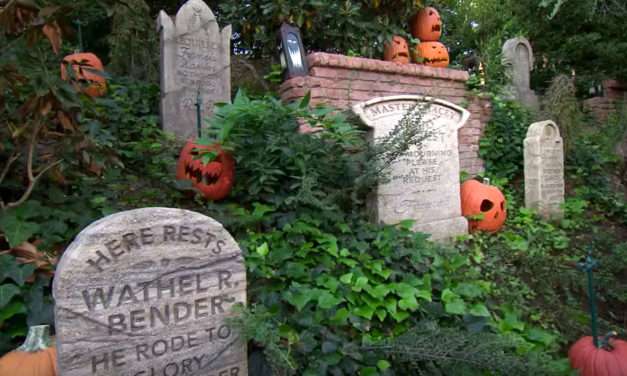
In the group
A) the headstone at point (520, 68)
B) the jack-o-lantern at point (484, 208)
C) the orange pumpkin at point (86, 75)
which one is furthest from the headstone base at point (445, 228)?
the headstone at point (520, 68)

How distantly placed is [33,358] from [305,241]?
139 cm

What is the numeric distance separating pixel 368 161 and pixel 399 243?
0.59 meters

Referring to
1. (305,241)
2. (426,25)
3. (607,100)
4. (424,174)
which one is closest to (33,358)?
(305,241)

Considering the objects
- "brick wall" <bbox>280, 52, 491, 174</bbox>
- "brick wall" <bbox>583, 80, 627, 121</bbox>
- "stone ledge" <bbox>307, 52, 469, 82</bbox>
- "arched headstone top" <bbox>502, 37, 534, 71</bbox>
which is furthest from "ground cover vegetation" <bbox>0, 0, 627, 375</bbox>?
"brick wall" <bbox>583, 80, 627, 121</bbox>

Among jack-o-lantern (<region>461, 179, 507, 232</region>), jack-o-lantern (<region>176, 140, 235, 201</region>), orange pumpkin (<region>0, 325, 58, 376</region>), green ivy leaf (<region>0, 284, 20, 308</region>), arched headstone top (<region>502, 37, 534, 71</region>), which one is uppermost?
arched headstone top (<region>502, 37, 534, 71</region>)

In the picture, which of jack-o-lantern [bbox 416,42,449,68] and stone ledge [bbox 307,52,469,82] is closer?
stone ledge [bbox 307,52,469,82]

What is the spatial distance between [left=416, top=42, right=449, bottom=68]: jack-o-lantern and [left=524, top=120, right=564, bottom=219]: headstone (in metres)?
1.44

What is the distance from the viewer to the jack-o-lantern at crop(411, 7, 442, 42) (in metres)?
5.40

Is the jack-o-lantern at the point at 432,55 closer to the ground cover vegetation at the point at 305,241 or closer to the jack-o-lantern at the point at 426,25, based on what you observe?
the jack-o-lantern at the point at 426,25

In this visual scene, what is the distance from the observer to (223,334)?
169 cm

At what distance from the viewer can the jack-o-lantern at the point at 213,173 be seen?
9.27 feet

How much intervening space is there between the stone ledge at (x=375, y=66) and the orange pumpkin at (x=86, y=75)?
174cm

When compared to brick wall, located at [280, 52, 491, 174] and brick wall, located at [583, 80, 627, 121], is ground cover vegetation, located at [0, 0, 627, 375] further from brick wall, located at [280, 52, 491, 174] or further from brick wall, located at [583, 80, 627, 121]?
brick wall, located at [583, 80, 627, 121]

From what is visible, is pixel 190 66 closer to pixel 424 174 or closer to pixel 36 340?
pixel 424 174
